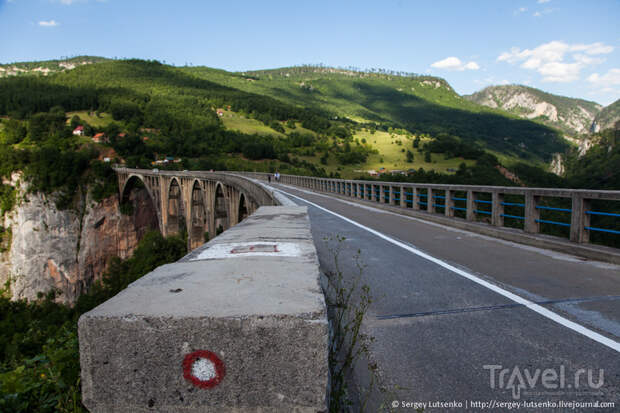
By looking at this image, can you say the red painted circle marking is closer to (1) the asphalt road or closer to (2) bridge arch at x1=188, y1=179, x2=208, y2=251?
(1) the asphalt road

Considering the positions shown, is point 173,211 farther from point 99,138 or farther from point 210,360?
point 99,138

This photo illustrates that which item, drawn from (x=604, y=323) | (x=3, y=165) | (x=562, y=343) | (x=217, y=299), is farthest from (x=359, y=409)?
(x=3, y=165)

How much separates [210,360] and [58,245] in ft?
235

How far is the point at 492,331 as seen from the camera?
3.81m

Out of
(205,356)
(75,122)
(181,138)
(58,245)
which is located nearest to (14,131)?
(75,122)

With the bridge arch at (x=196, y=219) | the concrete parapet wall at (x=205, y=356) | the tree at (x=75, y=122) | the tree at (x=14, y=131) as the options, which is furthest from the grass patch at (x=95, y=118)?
the concrete parapet wall at (x=205, y=356)

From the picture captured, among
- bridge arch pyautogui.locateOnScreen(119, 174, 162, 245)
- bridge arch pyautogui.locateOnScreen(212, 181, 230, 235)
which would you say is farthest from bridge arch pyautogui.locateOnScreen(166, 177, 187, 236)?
bridge arch pyautogui.locateOnScreen(212, 181, 230, 235)

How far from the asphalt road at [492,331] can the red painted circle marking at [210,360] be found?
133 cm

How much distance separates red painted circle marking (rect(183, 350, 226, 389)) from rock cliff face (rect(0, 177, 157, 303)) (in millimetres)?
69370

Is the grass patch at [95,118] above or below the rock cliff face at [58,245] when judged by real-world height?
above

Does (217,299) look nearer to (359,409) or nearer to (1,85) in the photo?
(359,409)

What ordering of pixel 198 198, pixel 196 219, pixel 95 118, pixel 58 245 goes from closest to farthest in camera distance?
pixel 196 219 < pixel 198 198 < pixel 58 245 < pixel 95 118

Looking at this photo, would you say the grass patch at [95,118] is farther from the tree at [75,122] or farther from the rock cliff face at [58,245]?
the rock cliff face at [58,245]

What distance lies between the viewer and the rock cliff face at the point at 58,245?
59.0 metres
